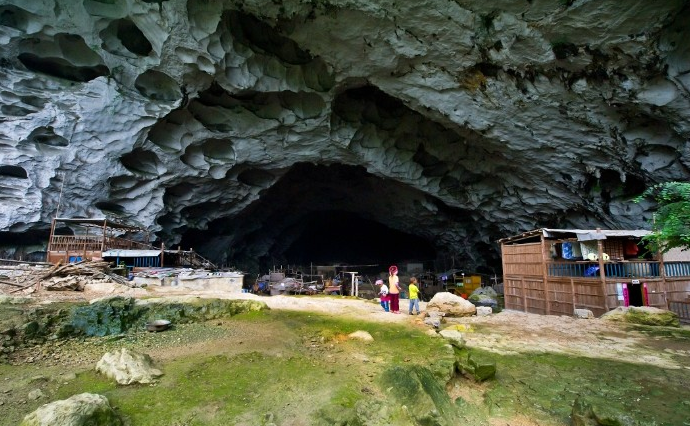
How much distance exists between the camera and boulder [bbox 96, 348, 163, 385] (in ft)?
15.5

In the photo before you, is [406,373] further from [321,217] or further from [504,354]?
[321,217]

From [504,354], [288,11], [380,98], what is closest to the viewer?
[504,354]

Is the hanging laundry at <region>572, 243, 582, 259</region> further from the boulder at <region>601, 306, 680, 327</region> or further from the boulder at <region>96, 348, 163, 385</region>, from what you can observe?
the boulder at <region>96, 348, 163, 385</region>

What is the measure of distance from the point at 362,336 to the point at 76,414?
199 inches

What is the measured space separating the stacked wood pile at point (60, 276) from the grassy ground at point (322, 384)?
254 inches

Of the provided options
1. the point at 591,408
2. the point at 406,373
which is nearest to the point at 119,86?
the point at 406,373

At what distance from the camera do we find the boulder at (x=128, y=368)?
15.5ft

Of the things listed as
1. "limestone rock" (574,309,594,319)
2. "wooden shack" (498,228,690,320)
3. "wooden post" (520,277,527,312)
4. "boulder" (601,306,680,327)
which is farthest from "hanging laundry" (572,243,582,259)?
"boulder" (601,306,680,327)

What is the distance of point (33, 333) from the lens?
672 centimetres

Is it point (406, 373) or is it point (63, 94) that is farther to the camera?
point (63, 94)

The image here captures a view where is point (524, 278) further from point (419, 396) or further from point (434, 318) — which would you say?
point (419, 396)

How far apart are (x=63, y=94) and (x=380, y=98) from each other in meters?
15.9

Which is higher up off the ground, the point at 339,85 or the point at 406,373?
the point at 339,85

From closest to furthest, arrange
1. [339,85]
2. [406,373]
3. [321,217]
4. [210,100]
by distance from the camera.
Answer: [406,373] → [339,85] → [210,100] → [321,217]
